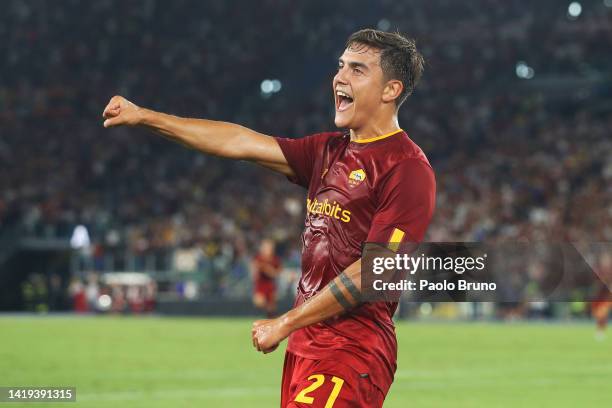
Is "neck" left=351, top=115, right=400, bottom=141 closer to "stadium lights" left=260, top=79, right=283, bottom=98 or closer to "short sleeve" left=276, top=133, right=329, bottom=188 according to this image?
"short sleeve" left=276, top=133, right=329, bottom=188

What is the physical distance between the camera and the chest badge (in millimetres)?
5133

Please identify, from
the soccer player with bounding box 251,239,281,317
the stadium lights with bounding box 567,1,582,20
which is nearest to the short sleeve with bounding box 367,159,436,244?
the soccer player with bounding box 251,239,281,317

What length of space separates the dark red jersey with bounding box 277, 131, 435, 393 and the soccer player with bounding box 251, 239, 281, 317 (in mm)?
23886

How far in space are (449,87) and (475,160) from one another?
5572 millimetres

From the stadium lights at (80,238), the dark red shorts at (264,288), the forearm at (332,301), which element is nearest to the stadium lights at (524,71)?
the stadium lights at (80,238)

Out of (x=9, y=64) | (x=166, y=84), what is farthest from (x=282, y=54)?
(x=9, y=64)

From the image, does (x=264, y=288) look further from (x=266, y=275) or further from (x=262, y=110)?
(x=262, y=110)

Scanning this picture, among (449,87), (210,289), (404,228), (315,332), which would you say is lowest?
(210,289)

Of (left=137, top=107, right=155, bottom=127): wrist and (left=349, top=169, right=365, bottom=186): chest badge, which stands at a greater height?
(left=137, top=107, right=155, bottom=127): wrist

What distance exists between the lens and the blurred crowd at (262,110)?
3634cm

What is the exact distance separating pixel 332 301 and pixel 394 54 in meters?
1.15

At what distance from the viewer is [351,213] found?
5113 mm

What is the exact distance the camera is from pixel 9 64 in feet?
159

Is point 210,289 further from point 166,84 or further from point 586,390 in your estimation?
point 586,390
